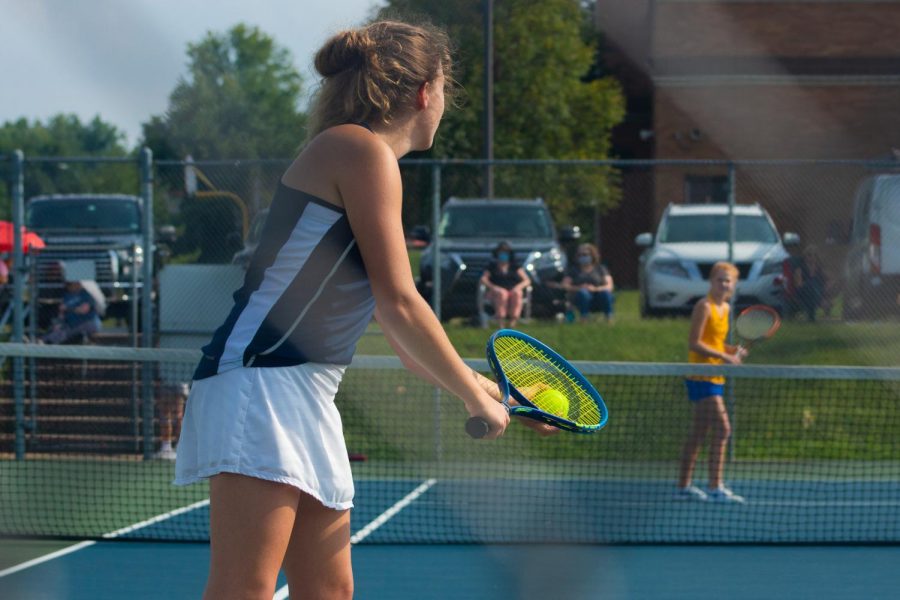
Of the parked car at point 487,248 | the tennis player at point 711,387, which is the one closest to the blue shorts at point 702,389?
the tennis player at point 711,387

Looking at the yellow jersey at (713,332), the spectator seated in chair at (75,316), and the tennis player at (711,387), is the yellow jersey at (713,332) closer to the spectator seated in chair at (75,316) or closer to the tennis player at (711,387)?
the tennis player at (711,387)

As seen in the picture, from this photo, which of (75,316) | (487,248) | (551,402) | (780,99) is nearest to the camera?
(551,402)

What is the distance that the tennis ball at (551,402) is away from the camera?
9.17 feet

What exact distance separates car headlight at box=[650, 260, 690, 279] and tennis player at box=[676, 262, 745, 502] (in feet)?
14.7

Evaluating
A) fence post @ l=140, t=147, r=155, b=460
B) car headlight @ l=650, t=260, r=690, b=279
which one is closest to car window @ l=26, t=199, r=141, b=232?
fence post @ l=140, t=147, r=155, b=460

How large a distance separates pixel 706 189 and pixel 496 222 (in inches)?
454

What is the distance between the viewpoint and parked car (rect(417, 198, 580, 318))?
1188 cm

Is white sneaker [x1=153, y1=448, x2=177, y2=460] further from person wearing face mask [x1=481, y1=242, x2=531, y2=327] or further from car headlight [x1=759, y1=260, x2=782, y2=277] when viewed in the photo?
car headlight [x1=759, y1=260, x2=782, y2=277]

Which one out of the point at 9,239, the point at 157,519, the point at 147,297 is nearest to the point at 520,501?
the point at 157,519

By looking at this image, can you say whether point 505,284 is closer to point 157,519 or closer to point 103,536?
point 157,519

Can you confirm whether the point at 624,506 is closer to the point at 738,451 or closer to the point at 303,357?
the point at 738,451

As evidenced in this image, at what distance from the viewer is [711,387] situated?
7918 millimetres

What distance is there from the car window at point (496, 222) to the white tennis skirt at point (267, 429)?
33.4ft

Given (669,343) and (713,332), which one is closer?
(713,332)
